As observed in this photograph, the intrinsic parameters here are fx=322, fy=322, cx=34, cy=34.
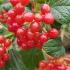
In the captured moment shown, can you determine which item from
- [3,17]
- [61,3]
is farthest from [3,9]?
[61,3]

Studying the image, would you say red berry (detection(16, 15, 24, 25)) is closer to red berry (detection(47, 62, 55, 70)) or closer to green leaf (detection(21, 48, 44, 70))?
red berry (detection(47, 62, 55, 70))

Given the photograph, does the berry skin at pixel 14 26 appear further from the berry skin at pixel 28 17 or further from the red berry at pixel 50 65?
the red berry at pixel 50 65

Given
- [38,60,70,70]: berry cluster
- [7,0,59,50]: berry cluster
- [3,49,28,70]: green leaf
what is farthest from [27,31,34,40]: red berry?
[3,49,28,70]: green leaf

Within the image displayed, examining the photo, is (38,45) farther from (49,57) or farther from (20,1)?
(20,1)

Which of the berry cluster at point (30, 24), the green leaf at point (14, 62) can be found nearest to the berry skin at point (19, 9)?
the berry cluster at point (30, 24)

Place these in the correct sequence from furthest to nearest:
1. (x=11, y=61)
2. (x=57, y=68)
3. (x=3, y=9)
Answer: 1. (x=3, y=9)
2. (x=11, y=61)
3. (x=57, y=68)

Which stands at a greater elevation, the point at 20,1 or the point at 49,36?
the point at 20,1

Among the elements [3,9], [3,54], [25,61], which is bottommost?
[25,61]
